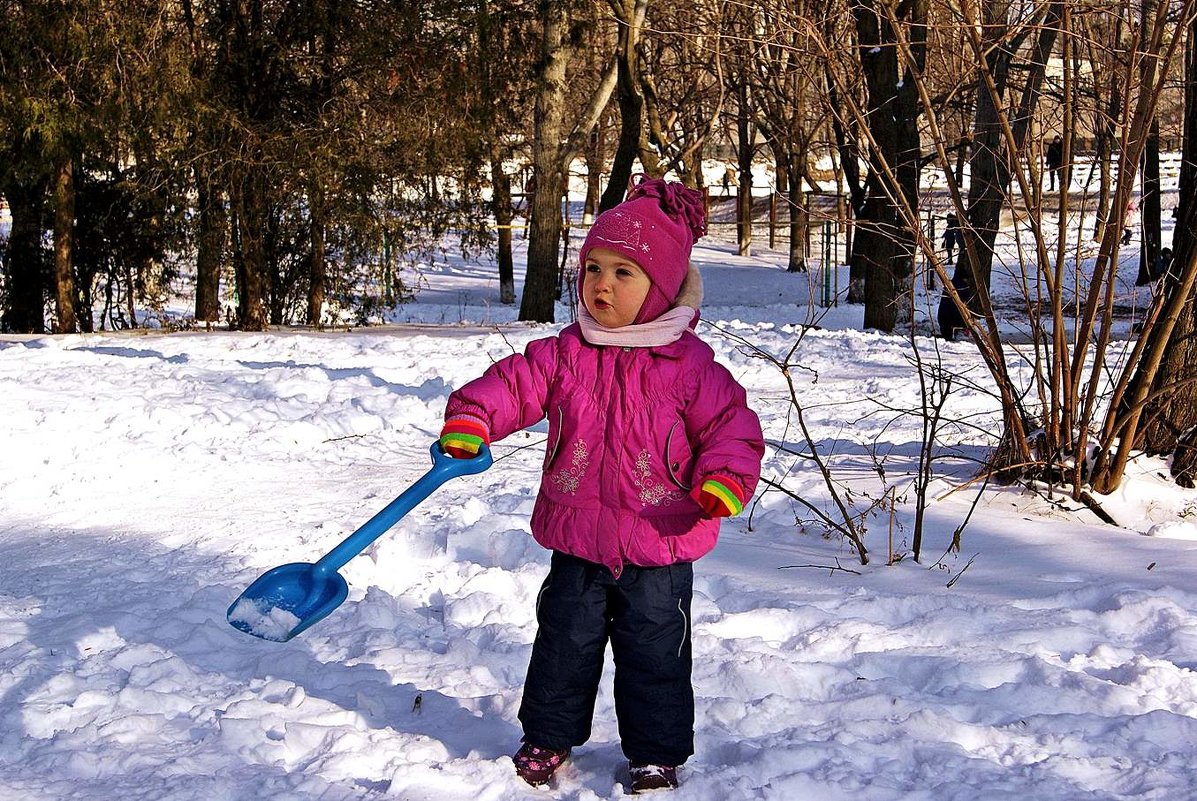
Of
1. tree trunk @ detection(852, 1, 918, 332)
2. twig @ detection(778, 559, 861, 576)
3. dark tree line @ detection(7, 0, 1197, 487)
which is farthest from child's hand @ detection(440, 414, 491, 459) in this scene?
A: dark tree line @ detection(7, 0, 1197, 487)

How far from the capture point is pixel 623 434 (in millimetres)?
2883

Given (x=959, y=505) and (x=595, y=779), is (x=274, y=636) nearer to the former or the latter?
(x=595, y=779)

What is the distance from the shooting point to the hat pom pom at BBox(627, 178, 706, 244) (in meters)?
3.05

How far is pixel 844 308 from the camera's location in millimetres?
21969

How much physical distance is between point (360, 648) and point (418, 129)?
1272 cm

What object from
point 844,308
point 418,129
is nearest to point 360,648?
point 418,129

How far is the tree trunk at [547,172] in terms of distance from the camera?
1581cm

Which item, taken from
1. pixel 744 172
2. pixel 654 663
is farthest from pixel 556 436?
pixel 744 172

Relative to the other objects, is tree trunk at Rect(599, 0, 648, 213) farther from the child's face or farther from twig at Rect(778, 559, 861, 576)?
the child's face

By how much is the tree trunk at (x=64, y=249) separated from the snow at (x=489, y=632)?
9310 millimetres

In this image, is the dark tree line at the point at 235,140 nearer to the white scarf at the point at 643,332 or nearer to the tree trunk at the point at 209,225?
the tree trunk at the point at 209,225

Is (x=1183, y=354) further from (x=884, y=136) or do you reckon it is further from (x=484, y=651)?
(x=884, y=136)

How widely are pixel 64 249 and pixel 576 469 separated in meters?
14.8

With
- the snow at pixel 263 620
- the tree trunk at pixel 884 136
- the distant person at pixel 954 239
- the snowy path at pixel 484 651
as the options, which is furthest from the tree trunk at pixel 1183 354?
the tree trunk at pixel 884 136
